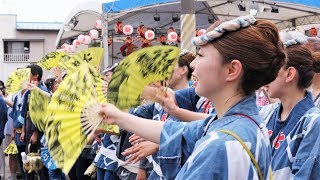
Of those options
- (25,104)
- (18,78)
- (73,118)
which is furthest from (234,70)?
(18,78)

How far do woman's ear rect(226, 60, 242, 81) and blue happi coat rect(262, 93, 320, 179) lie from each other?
3.06ft

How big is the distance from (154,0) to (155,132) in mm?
9000

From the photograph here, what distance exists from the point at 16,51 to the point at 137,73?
33.3 metres

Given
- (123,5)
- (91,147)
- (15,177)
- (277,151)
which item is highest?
(123,5)

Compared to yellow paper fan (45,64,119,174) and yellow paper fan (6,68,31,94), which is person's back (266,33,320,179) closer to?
yellow paper fan (45,64,119,174)

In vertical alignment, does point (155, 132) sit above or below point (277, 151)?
above

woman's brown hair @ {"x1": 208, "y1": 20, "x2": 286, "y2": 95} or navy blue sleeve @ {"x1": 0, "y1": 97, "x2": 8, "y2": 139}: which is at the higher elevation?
woman's brown hair @ {"x1": 208, "y1": 20, "x2": 286, "y2": 95}

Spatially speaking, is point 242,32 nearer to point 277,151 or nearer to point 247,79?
point 247,79

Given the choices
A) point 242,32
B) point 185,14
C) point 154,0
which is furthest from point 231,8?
point 242,32

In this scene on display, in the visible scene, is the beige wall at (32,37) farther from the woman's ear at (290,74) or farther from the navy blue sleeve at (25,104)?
the woman's ear at (290,74)

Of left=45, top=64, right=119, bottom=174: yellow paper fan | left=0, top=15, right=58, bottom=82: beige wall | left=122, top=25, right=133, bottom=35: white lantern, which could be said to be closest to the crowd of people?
left=45, top=64, right=119, bottom=174: yellow paper fan

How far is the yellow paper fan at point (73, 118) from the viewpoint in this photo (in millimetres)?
2082

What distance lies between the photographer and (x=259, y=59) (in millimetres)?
1634

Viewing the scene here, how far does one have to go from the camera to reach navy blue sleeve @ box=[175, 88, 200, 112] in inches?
133
